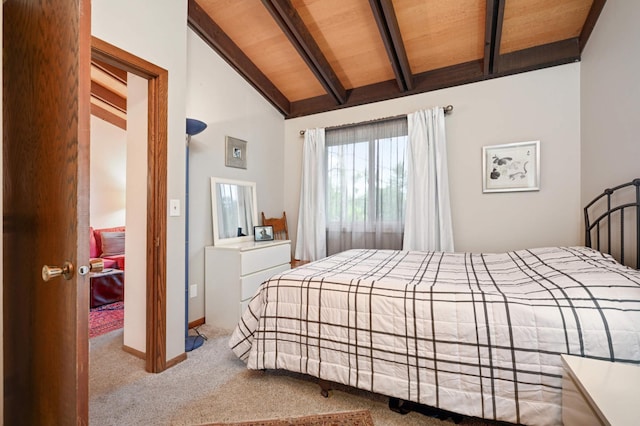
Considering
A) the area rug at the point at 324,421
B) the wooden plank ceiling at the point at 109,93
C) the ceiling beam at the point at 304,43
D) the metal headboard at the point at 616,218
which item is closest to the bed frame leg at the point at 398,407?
the area rug at the point at 324,421

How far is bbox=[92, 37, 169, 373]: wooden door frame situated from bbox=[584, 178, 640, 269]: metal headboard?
9.72 ft

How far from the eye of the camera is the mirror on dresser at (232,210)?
291 centimetres

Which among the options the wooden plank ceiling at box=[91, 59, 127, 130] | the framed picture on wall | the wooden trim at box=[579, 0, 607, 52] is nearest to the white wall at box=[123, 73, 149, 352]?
the wooden plank ceiling at box=[91, 59, 127, 130]

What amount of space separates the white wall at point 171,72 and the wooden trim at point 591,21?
10.5 feet

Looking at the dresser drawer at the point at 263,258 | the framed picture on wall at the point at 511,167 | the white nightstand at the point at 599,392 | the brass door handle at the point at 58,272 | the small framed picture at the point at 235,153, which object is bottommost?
the white nightstand at the point at 599,392

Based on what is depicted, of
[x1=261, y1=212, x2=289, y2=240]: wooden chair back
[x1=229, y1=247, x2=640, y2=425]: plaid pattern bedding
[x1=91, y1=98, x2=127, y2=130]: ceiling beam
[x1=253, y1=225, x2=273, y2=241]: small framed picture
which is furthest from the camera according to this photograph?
[x1=91, y1=98, x2=127, y2=130]: ceiling beam

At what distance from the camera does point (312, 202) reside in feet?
12.3

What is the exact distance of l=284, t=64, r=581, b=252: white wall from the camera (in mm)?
2594

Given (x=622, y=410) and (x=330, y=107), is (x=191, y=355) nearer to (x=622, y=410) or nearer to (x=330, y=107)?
(x=622, y=410)

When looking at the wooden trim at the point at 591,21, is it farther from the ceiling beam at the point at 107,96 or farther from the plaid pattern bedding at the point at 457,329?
the ceiling beam at the point at 107,96

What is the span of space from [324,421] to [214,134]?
106 inches

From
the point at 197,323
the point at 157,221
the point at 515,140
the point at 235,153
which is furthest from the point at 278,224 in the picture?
the point at 515,140

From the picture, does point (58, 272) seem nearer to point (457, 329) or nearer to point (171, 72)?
point (457, 329)

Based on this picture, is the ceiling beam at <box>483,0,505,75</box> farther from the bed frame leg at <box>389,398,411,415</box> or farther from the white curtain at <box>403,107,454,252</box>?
the bed frame leg at <box>389,398,411,415</box>
